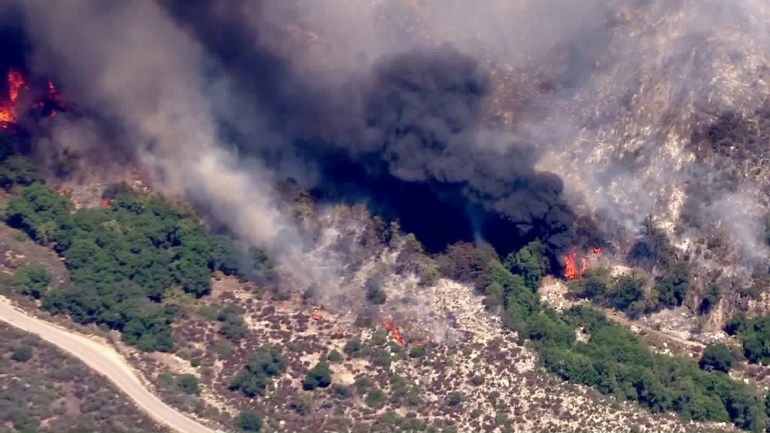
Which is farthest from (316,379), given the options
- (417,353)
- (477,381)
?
(477,381)

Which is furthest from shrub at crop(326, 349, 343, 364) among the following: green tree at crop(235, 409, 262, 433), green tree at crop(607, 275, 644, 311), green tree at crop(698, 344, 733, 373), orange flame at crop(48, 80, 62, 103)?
orange flame at crop(48, 80, 62, 103)

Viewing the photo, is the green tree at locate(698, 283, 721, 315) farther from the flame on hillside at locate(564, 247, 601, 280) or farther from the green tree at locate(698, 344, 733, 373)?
the flame on hillside at locate(564, 247, 601, 280)

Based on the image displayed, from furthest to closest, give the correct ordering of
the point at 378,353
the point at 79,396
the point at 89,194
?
the point at 89,194, the point at 378,353, the point at 79,396

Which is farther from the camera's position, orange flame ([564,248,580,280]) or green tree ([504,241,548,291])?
orange flame ([564,248,580,280])

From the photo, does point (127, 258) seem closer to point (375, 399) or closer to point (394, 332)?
point (394, 332)

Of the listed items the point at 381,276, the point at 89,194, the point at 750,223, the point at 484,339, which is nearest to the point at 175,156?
the point at 89,194

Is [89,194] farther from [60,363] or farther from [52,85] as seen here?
[60,363]
